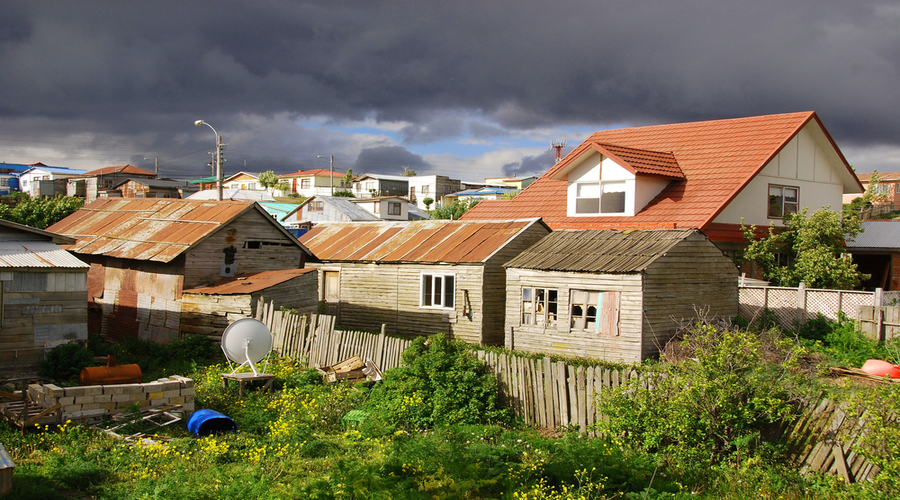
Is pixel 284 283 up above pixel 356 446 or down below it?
above

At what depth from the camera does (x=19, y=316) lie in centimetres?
1500

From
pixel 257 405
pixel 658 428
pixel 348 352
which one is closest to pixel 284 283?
pixel 348 352

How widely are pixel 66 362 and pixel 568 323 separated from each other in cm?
1204

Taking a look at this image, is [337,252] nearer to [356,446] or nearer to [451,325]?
[451,325]

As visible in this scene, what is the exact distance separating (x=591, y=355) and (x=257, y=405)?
836 centimetres

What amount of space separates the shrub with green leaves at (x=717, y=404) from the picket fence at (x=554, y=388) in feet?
1.58

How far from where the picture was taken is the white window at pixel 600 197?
24.5 meters

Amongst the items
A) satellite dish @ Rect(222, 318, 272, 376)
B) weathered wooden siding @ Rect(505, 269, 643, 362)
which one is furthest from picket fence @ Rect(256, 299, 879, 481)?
weathered wooden siding @ Rect(505, 269, 643, 362)

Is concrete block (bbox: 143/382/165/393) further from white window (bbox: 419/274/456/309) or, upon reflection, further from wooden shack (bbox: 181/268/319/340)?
white window (bbox: 419/274/456/309)

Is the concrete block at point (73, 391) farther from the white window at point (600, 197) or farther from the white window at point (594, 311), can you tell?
the white window at point (600, 197)

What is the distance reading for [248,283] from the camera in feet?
65.4

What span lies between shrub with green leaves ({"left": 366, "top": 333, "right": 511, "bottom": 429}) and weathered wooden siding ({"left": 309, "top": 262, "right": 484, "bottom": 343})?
6614 mm

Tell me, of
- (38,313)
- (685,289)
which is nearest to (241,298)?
(38,313)

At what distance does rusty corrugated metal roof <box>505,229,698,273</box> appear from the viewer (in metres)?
17.1
